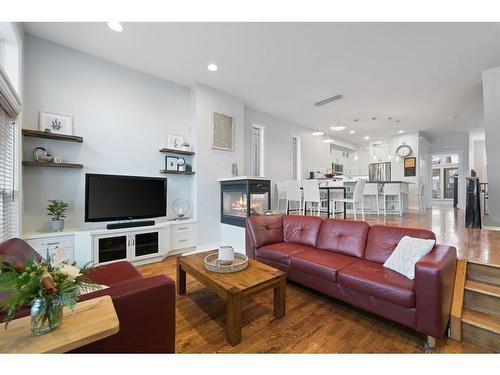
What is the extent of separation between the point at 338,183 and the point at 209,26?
13.7ft

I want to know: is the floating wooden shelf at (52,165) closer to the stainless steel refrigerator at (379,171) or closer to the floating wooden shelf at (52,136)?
the floating wooden shelf at (52,136)

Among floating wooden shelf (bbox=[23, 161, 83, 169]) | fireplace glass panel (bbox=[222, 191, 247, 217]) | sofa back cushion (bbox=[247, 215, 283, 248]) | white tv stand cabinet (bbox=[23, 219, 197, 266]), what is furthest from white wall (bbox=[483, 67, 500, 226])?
floating wooden shelf (bbox=[23, 161, 83, 169])

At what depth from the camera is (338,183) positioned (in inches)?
210

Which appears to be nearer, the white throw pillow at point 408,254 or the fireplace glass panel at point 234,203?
the white throw pillow at point 408,254

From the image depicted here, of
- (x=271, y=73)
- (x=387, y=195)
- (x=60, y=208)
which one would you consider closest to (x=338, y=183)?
(x=387, y=195)

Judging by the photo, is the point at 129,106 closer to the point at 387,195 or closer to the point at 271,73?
the point at 271,73

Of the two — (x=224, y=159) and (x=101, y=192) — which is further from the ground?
(x=224, y=159)

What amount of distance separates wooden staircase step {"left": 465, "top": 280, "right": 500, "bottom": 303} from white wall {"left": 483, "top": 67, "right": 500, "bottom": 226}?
2.64 metres

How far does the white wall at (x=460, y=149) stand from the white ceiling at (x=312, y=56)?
378 cm

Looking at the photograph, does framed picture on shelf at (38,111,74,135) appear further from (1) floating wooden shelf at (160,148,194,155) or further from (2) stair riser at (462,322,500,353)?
(2) stair riser at (462,322,500,353)

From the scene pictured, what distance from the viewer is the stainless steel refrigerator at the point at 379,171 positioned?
843 centimetres

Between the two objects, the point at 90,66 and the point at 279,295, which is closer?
the point at 279,295

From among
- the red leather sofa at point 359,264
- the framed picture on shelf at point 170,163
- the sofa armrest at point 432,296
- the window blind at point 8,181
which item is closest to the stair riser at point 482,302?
the red leather sofa at point 359,264
